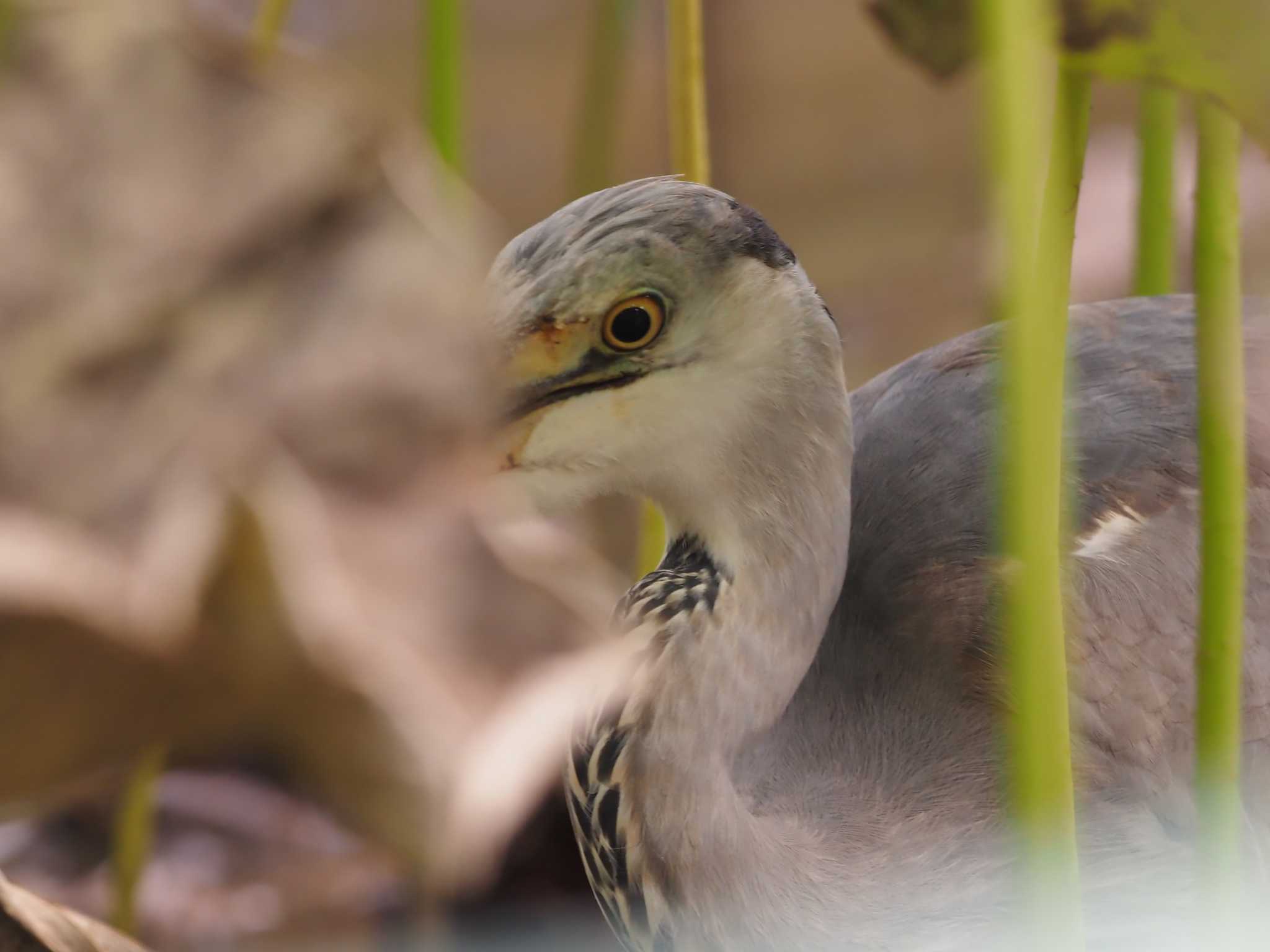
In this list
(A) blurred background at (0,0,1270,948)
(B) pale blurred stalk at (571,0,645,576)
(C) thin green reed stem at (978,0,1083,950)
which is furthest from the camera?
(B) pale blurred stalk at (571,0,645,576)

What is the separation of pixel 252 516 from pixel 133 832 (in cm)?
25

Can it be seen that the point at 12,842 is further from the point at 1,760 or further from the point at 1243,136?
the point at 1243,136

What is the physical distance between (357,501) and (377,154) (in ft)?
0.87

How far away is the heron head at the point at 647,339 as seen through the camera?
59 cm

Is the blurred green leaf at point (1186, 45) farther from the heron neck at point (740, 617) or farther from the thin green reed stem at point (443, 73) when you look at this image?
the thin green reed stem at point (443, 73)

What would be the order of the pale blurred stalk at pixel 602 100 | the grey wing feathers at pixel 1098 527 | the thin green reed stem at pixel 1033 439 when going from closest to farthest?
1. the thin green reed stem at pixel 1033 439
2. the grey wing feathers at pixel 1098 527
3. the pale blurred stalk at pixel 602 100

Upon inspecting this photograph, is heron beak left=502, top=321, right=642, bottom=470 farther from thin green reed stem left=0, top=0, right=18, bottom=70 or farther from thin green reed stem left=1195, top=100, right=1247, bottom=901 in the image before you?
thin green reed stem left=0, top=0, right=18, bottom=70

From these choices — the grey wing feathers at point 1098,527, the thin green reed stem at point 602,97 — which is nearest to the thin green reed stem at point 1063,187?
the grey wing feathers at point 1098,527

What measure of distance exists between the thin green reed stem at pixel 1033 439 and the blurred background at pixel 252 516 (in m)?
0.29

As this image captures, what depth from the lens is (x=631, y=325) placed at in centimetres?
60

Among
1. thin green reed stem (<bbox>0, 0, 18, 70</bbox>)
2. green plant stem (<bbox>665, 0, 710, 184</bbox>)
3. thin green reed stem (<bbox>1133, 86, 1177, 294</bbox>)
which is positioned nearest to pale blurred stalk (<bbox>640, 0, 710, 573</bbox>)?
green plant stem (<bbox>665, 0, 710, 184</bbox>)

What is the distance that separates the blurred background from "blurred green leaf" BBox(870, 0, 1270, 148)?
0.31 metres

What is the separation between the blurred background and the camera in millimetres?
794

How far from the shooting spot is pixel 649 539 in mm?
805
